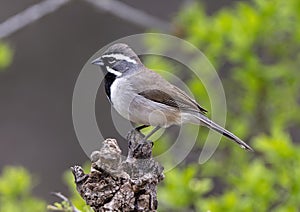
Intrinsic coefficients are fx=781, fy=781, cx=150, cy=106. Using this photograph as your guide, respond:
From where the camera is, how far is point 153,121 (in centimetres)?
468

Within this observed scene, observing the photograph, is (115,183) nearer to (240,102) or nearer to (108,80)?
(108,80)

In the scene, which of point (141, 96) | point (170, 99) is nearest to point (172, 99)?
point (170, 99)

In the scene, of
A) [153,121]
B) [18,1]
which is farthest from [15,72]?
[153,121]

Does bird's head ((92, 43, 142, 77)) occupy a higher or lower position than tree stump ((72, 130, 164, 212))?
higher

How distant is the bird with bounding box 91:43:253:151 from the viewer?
458cm

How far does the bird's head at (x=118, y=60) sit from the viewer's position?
452cm

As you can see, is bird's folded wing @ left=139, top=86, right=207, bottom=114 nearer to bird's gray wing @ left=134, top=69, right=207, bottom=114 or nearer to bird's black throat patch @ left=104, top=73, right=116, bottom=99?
bird's gray wing @ left=134, top=69, right=207, bottom=114

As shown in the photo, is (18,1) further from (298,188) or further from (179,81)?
(298,188)

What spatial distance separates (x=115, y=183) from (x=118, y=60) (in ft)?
4.39

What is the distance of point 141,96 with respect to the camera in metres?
4.79

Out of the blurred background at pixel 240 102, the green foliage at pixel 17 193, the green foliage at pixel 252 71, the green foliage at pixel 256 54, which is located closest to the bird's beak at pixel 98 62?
the blurred background at pixel 240 102

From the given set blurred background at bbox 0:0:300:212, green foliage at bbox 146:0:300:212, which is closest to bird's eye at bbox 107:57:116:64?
blurred background at bbox 0:0:300:212

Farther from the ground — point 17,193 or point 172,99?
point 17,193

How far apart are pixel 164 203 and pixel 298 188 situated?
0.96 metres
